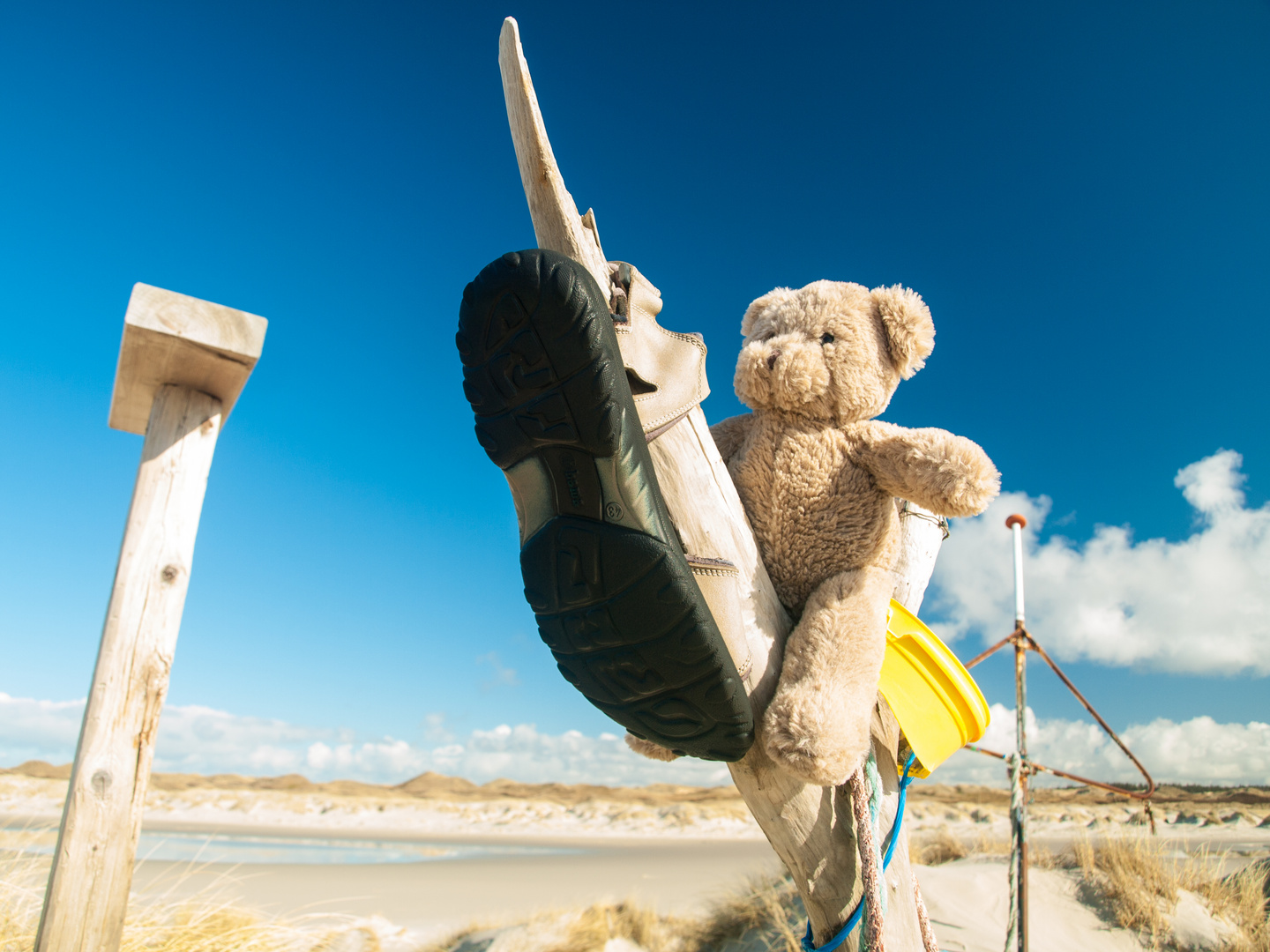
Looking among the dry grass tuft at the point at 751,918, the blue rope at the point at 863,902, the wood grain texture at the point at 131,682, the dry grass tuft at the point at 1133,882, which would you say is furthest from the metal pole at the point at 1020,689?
the wood grain texture at the point at 131,682

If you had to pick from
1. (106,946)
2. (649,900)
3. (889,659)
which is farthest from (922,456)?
(649,900)

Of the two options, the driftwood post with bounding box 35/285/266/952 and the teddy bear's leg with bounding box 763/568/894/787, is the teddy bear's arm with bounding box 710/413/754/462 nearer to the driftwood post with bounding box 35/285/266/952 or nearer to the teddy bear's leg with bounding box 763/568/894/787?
the teddy bear's leg with bounding box 763/568/894/787

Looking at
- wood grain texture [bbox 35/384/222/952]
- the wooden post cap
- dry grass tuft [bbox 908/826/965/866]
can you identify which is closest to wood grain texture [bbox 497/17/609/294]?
the wooden post cap

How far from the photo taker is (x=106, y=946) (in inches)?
82.4

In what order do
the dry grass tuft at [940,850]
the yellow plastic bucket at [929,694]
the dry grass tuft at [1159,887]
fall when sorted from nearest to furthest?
the yellow plastic bucket at [929,694], the dry grass tuft at [1159,887], the dry grass tuft at [940,850]

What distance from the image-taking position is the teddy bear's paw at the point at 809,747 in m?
0.98

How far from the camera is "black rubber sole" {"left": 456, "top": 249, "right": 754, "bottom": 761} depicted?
884mm

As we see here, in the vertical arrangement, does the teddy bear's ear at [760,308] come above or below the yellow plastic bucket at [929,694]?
above

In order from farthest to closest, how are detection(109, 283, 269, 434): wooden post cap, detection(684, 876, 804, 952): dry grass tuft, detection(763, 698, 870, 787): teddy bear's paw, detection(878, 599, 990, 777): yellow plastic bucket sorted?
detection(684, 876, 804, 952): dry grass tuft → detection(109, 283, 269, 434): wooden post cap → detection(878, 599, 990, 777): yellow plastic bucket → detection(763, 698, 870, 787): teddy bear's paw

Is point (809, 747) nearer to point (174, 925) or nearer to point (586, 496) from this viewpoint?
point (586, 496)

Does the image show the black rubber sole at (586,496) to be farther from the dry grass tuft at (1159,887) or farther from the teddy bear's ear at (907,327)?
the dry grass tuft at (1159,887)

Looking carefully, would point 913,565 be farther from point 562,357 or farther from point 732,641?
point 562,357

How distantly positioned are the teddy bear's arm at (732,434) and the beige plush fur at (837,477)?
13 mm

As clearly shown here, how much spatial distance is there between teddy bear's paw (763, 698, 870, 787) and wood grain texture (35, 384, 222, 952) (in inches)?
89.4
